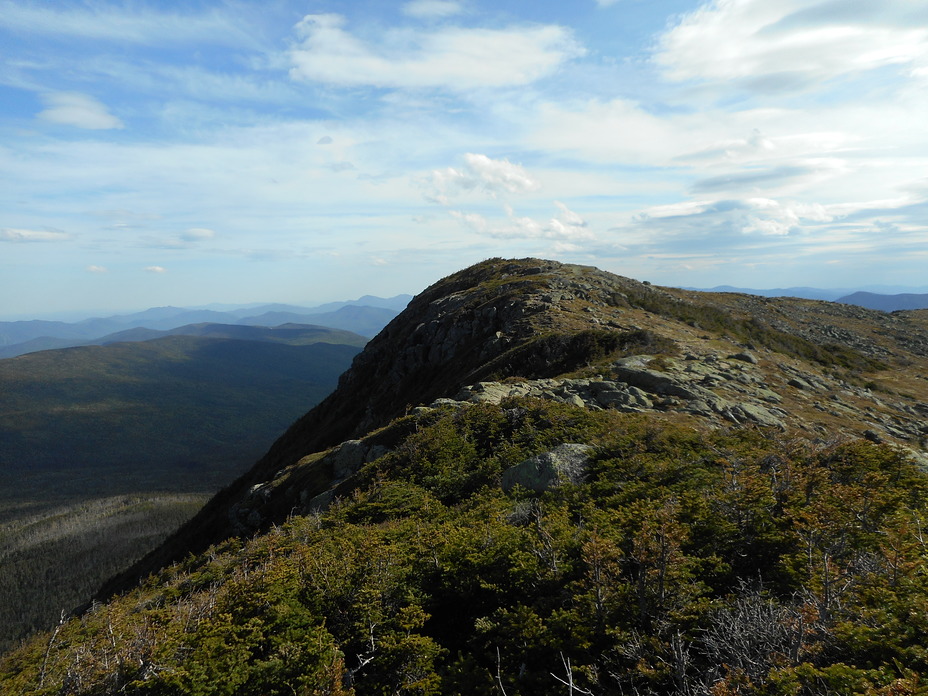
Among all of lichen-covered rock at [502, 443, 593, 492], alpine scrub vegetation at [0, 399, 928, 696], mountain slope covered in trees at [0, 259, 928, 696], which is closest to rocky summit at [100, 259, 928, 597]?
mountain slope covered in trees at [0, 259, 928, 696]

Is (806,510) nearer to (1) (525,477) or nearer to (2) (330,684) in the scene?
(1) (525,477)

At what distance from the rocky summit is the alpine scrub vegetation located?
332 inches

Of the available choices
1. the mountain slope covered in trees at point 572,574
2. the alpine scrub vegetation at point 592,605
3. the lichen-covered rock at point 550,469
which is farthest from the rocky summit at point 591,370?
the alpine scrub vegetation at point 592,605

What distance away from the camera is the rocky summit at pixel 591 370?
816 inches

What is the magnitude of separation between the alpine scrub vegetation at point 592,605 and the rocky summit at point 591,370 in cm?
844

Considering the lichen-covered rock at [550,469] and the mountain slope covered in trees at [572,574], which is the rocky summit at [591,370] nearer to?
the mountain slope covered in trees at [572,574]

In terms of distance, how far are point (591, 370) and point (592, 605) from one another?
700 inches

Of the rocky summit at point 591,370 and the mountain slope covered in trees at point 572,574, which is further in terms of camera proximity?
the rocky summit at point 591,370

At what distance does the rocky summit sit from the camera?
20734 millimetres

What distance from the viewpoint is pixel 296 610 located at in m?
8.01

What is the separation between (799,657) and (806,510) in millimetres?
3638

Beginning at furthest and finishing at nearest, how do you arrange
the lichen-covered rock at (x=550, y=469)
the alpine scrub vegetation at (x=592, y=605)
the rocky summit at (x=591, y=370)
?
the rocky summit at (x=591, y=370)
the lichen-covered rock at (x=550, y=469)
the alpine scrub vegetation at (x=592, y=605)

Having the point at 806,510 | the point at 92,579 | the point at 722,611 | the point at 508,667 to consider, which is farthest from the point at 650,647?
the point at 92,579

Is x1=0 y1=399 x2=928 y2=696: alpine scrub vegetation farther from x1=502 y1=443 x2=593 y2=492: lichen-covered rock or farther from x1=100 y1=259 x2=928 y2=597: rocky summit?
x1=100 y1=259 x2=928 y2=597: rocky summit
